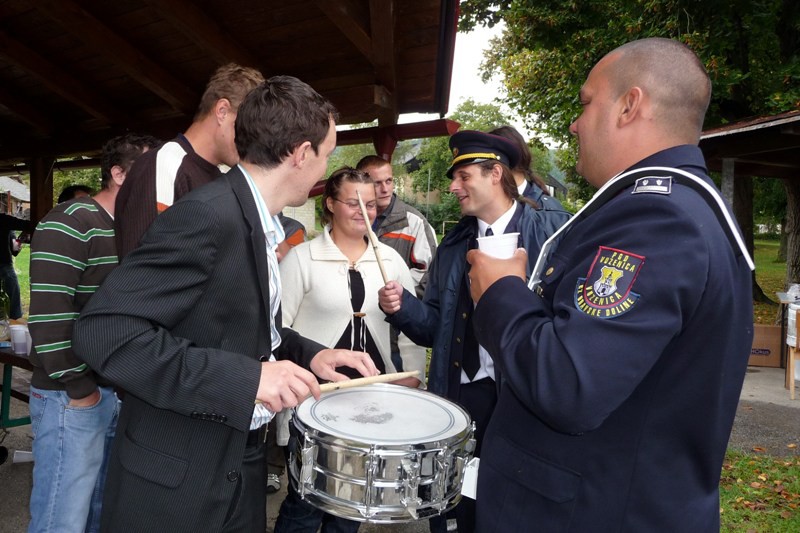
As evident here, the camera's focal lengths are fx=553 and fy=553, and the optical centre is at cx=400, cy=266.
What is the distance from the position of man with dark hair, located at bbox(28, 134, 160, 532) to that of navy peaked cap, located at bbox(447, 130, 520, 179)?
69.9 inches

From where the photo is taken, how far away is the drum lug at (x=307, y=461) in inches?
65.5

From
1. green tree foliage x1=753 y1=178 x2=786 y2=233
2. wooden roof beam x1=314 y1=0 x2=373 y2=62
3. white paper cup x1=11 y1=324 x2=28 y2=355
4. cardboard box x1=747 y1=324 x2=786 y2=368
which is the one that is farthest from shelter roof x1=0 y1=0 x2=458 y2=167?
green tree foliage x1=753 y1=178 x2=786 y2=233

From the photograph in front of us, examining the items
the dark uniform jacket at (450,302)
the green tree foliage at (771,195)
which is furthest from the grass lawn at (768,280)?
the dark uniform jacket at (450,302)

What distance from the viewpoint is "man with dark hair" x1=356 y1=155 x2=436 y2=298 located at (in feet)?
14.2

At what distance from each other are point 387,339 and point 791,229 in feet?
42.6

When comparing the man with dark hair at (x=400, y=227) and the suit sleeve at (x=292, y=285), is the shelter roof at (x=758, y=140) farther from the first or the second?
the suit sleeve at (x=292, y=285)

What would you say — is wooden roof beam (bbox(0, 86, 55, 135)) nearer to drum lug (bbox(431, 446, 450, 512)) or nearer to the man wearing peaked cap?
the man wearing peaked cap

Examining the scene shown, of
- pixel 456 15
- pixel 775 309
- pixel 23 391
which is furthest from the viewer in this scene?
pixel 775 309

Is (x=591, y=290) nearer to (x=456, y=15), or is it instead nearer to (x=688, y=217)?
(x=688, y=217)

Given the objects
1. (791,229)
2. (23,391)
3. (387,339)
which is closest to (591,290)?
(387,339)

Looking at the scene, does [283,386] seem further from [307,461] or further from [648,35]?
[648,35]

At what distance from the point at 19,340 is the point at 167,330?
2.76m

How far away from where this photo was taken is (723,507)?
403 centimetres

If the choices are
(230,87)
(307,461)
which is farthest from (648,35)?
(307,461)
